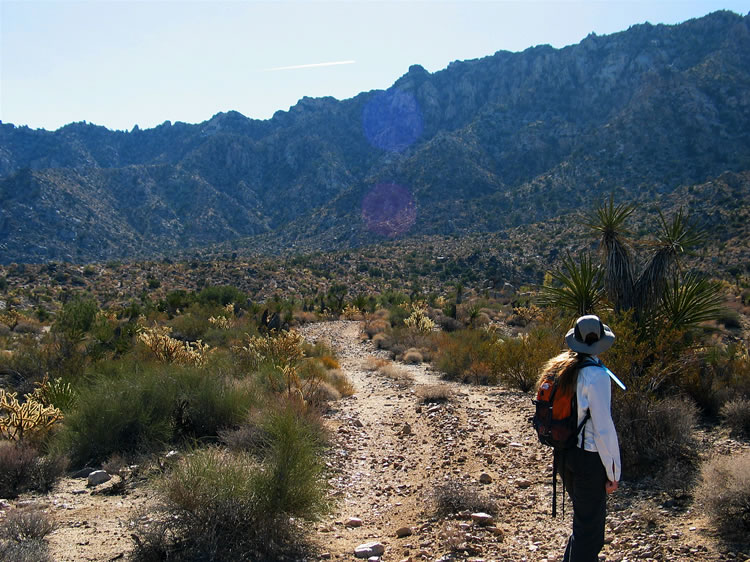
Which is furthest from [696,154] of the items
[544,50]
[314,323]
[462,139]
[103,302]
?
[103,302]

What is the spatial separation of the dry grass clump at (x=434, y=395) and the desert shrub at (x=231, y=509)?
617 centimetres

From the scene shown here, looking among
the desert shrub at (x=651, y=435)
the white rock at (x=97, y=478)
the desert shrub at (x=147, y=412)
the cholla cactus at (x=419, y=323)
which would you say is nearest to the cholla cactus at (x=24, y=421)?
the desert shrub at (x=147, y=412)

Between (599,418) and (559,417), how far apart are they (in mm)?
288

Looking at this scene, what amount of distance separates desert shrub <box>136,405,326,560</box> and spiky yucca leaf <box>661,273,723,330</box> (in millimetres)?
6667

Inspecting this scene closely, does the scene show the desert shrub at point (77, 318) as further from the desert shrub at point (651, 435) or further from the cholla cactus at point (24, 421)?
the desert shrub at point (651, 435)

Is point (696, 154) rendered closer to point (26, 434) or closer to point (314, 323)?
point (314, 323)

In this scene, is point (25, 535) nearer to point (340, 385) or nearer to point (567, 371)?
point (567, 371)

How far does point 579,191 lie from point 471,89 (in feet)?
177

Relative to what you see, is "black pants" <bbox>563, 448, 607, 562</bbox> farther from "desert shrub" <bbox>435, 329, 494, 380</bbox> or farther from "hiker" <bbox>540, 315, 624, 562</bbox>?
"desert shrub" <bbox>435, 329, 494, 380</bbox>

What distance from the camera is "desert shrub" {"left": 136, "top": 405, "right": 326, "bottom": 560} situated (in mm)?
4477

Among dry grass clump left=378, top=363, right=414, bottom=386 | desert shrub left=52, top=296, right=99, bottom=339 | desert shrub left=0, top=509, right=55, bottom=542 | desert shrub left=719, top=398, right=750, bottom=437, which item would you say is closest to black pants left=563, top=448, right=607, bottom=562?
desert shrub left=0, top=509, right=55, bottom=542

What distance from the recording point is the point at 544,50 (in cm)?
10675

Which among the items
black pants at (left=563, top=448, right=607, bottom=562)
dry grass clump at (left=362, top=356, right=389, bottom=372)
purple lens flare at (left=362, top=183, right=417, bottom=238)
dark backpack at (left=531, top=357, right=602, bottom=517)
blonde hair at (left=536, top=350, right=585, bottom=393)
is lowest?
dry grass clump at (left=362, top=356, right=389, bottom=372)

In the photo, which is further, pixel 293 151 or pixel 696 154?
pixel 293 151
